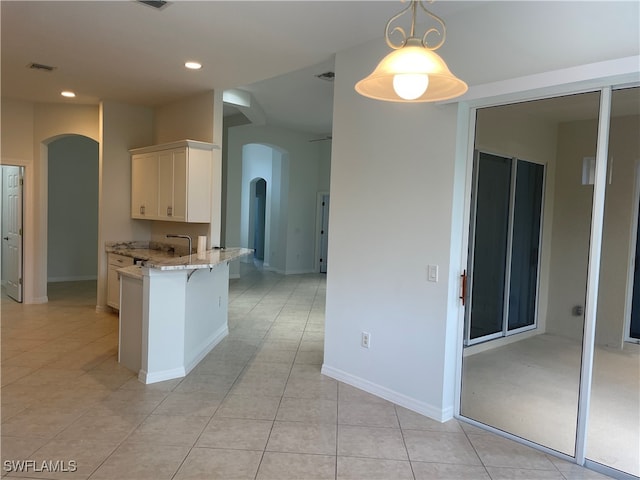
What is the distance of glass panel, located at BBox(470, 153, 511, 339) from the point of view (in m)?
3.39

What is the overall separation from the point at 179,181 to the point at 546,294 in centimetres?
399

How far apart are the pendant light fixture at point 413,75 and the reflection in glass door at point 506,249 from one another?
1.58m

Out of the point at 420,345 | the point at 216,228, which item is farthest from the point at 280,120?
the point at 420,345

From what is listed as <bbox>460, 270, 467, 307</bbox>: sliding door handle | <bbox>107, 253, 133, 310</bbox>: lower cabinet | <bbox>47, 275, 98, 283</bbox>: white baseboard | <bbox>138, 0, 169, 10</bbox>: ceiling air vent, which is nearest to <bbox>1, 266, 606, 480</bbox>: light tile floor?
<bbox>460, 270, 467, 307</bbox>: sliding door handle

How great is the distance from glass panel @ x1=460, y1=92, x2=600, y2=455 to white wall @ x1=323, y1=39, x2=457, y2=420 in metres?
0.34

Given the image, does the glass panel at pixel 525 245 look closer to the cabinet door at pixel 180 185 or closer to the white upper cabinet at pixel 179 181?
the white upper cabinet at pixel 179 181

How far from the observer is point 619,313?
10.6 ft

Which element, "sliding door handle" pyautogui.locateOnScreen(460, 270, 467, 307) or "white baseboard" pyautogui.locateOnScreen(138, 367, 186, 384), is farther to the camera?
"white baseboard" pyautogui.locateOnScreen(138, 367, 186, 384)

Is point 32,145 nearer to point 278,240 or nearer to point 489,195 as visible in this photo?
point 278,240

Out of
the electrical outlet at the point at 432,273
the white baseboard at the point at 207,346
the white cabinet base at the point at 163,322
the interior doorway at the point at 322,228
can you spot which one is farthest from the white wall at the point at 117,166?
the interior doorway at the point at 322,228

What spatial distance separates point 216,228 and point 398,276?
2757 mm

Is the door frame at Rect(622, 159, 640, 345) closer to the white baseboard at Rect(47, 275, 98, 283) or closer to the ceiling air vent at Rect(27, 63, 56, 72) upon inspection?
the ceiling air vent at Rect(27, 63, 56, 72)

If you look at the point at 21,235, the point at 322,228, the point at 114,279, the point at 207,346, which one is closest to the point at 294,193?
the point at 322,228

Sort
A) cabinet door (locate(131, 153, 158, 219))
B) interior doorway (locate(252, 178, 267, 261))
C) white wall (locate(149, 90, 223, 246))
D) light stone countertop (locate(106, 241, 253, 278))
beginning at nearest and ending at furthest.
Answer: light stone countertop (locate(106, 241, 253, 278)) < white wall (locate(149, 90, 223, 246)) < cabinet door (locate(131, 153, 158, 219)) < interior doorway (locate(252, 178, 267, 261))
